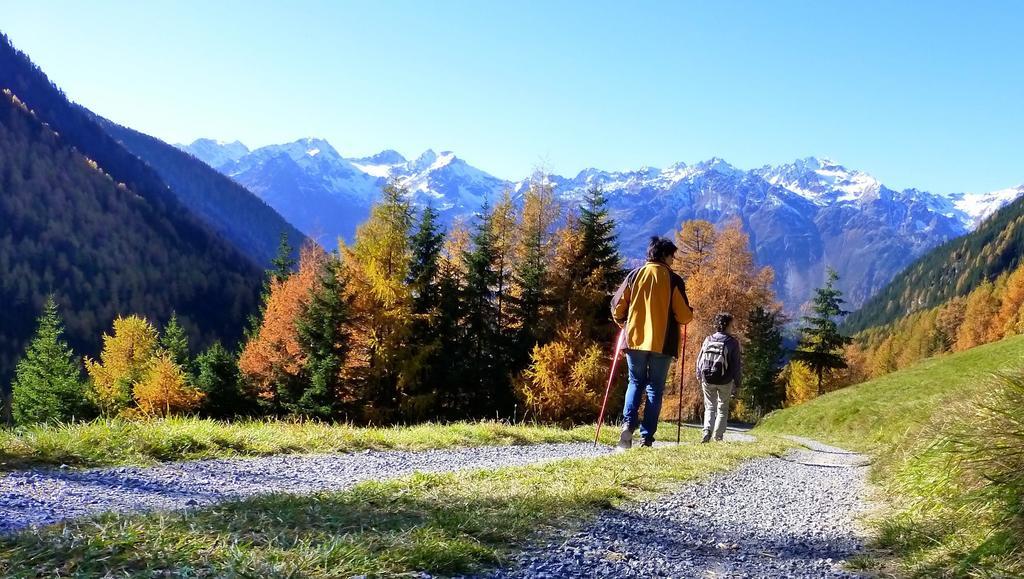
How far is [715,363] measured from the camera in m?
10.8

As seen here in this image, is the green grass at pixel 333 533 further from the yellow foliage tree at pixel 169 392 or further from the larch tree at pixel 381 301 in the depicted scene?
the yellow foliage tree at pixel 169 392

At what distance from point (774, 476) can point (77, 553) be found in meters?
6.96

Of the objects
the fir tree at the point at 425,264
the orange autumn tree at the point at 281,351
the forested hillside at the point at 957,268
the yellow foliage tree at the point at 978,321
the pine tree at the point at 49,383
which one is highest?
the forested hillside at the point at 957,268

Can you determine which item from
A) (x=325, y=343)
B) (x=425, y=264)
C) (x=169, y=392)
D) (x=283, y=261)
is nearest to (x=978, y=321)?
(x=425, y=264)

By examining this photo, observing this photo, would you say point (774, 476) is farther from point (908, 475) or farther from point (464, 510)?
point (464, 510)

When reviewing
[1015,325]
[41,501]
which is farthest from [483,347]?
[1015,325]

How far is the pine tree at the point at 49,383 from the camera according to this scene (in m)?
39.8

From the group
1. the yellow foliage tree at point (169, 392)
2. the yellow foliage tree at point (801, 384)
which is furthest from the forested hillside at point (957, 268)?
the yellow foliage tree at point (169, 392)

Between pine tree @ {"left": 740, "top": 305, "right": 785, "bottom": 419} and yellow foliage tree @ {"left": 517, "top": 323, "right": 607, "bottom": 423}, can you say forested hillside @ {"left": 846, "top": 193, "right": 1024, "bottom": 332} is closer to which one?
pine tree @ {"left": 740, "top": 305, "right": 785, "bottom": 419}

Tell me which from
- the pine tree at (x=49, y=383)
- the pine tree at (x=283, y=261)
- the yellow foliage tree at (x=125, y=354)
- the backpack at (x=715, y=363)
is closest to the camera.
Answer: the backpack at (x=715, y=363)

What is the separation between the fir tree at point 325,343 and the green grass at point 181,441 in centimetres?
1997

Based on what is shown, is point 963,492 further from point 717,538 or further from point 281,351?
point 281,351

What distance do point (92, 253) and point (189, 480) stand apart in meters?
148

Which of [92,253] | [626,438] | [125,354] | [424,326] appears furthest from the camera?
[92,253]
